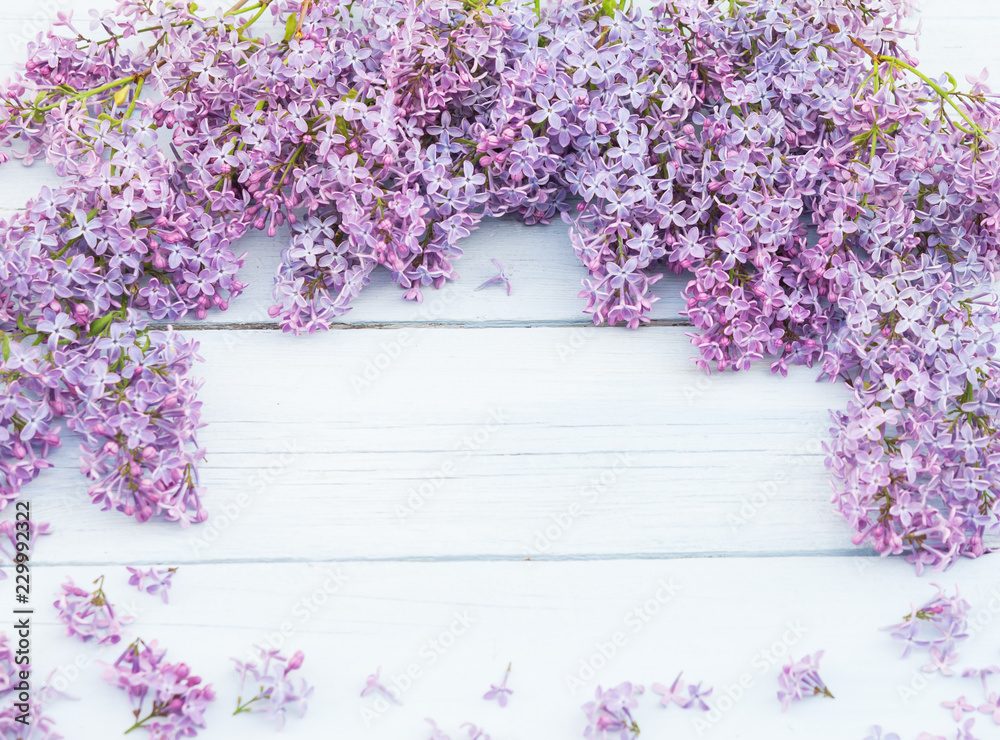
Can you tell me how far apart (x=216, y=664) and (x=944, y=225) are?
1.24 meters

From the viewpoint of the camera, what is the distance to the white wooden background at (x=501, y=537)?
106cm

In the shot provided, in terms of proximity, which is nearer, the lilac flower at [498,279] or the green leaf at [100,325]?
the green leaf at [100,325]

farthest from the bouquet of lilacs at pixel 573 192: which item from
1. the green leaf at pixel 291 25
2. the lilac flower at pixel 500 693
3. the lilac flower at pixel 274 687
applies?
the lilac flower at pixel 500 693

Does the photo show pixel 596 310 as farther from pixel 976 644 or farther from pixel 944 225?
pixel 976 644

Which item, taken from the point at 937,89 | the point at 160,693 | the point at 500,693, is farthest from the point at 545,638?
the point at 937,89

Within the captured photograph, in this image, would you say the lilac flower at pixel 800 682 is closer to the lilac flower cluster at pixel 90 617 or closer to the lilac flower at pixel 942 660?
the lilac flower at pixel 942 660

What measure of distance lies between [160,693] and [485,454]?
533 mm

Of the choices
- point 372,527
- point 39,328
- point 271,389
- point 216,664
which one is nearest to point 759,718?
point 372,527

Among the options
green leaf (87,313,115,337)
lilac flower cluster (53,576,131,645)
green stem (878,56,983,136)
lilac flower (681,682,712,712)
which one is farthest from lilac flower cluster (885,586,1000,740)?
green leaf (87,313,115,337)

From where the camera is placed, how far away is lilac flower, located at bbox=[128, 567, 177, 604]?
1074 millimetres

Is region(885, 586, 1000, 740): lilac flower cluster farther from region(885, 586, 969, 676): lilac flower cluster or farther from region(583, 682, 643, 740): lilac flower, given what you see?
region(583, 682, 643, 740): lilac flower

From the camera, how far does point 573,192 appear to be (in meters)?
1.26

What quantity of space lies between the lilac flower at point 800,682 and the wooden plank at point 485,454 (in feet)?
0.55

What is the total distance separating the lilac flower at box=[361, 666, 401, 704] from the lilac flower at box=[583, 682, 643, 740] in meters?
0.25
